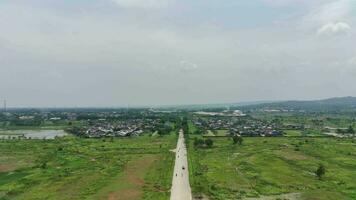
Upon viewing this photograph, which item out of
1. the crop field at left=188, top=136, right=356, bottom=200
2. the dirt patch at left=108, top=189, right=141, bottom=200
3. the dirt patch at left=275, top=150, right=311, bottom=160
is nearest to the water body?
the crop field at left=188, top=136, right=356, bottom=200

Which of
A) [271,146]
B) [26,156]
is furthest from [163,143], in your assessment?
[26,156]

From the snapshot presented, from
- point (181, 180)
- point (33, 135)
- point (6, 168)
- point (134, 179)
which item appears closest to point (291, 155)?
point (181, 180)

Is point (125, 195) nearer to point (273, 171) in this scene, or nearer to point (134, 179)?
point (134, 179)

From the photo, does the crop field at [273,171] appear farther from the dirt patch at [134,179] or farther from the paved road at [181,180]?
the dirt patch at [134,179]

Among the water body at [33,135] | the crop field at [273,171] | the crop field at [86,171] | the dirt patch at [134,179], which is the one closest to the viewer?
the dirt patch at [134,179]

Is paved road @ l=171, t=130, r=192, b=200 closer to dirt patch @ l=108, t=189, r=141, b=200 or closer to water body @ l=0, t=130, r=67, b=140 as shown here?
dirt patch @ l=108, t=189, r=141, b=200

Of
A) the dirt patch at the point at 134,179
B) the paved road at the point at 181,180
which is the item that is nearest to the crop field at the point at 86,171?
the dirt patch at the point at 134,179

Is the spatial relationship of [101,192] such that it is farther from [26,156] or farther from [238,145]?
[238,145]
